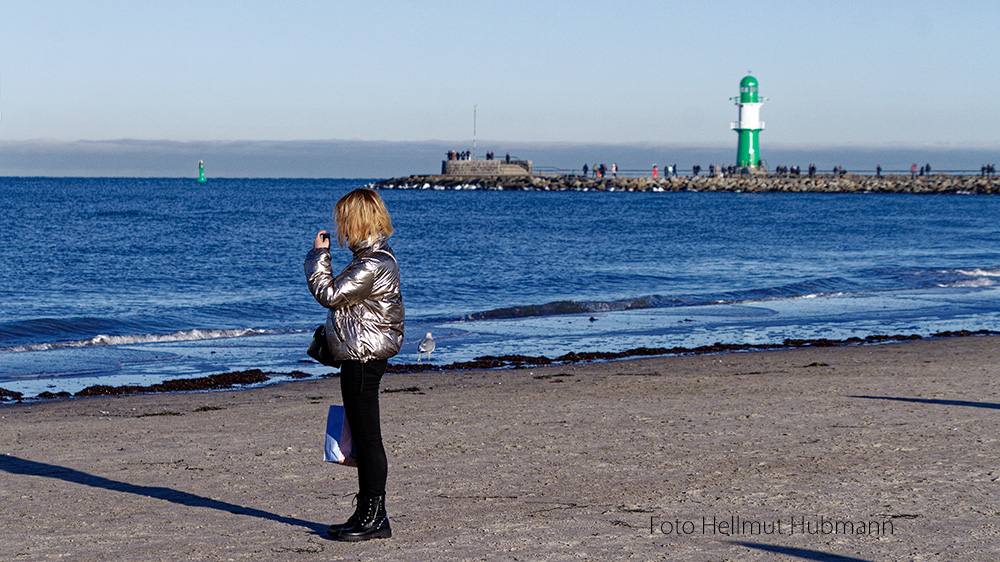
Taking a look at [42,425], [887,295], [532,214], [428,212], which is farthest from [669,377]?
[428,212]

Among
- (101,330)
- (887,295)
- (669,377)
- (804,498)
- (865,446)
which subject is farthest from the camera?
(887,295)

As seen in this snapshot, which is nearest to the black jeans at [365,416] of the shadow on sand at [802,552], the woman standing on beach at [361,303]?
the woman standing on beach at [361,303]

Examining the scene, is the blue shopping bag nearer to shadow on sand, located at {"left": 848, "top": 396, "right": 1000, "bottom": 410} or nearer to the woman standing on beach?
the woman standing on beach

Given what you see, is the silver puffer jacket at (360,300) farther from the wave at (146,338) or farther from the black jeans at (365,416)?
the wave at (146,338)

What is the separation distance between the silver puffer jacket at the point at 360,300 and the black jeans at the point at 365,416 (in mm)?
73

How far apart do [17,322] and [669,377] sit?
13016mm

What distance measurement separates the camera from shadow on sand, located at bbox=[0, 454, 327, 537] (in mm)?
5562

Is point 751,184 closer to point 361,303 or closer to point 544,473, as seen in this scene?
point 544,473

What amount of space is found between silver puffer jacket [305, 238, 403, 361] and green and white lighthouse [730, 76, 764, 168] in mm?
91911

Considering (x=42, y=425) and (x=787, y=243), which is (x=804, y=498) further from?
(x=787, y=243)

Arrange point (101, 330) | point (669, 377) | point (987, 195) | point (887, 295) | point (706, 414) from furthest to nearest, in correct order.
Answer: point (987, 195)
point (887, 295)
point (101, 330)
point (669, 377)
point (706, 414)

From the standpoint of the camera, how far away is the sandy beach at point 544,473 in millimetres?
5035

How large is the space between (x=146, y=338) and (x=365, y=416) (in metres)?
→ 13.7

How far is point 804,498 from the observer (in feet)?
19.2
